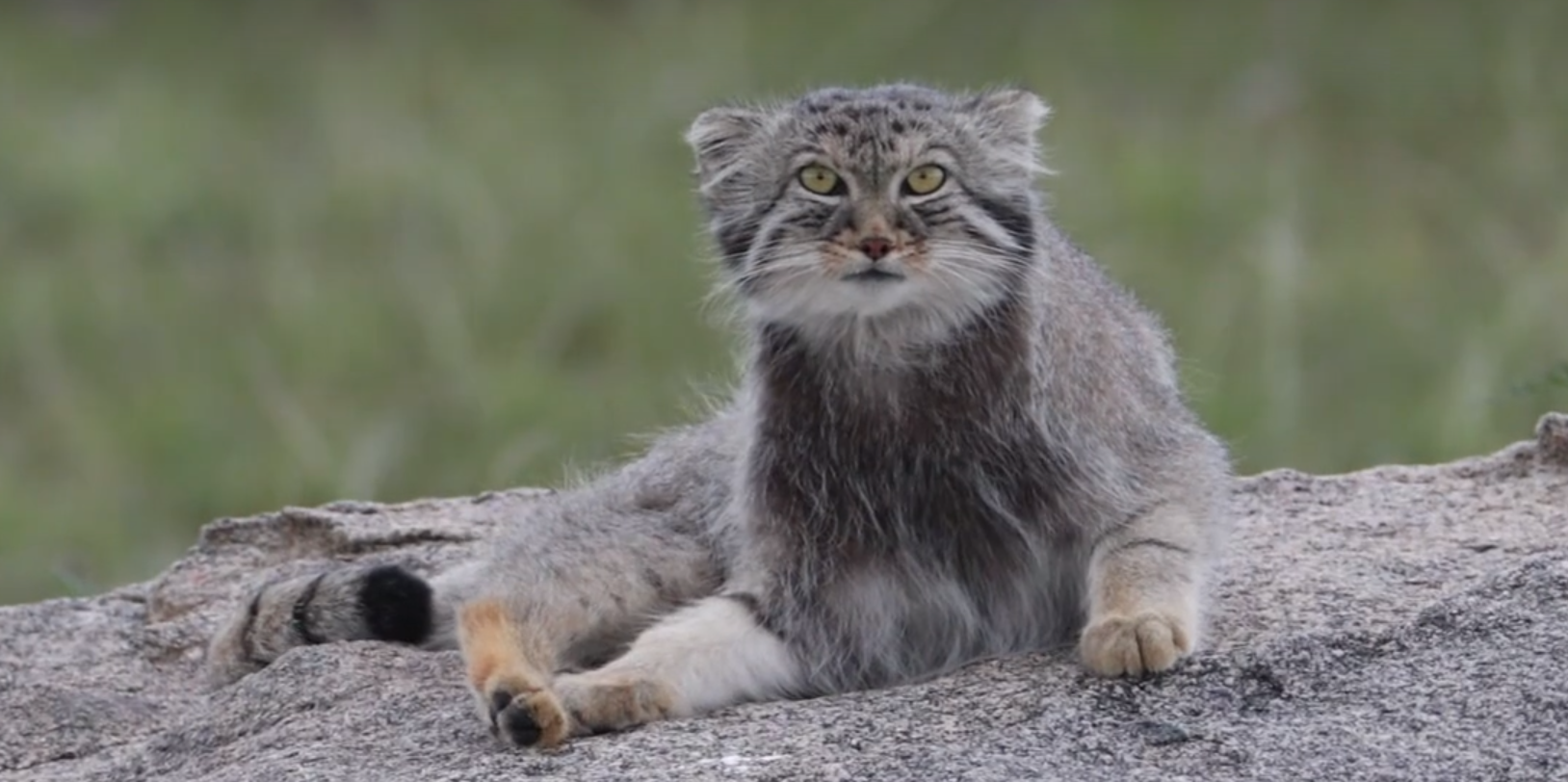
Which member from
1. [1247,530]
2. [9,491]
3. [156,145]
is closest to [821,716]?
[1247,530]

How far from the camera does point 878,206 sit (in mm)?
6766

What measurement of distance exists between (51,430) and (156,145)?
317cm

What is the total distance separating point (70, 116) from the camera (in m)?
17.5

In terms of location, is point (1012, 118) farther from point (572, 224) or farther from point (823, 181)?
point (572, 224)

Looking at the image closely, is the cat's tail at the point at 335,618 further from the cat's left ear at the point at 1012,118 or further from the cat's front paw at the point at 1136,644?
the cat's front paw at the point at 1136,644

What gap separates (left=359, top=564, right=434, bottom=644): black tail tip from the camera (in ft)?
24.8

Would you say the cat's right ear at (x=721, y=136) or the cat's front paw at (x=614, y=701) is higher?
the cat's right ear at (x=721, y=136)

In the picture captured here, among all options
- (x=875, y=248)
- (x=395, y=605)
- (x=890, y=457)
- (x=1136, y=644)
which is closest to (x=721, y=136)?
(x=875, y=248)

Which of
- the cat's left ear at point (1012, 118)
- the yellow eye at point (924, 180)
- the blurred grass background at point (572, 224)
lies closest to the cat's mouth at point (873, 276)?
the yellow eye at point (924, 180)

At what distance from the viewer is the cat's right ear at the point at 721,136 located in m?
7.25

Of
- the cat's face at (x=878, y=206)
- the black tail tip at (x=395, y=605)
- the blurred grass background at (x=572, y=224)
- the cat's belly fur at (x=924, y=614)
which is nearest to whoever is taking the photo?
the cat's face at (x=878, y=206)

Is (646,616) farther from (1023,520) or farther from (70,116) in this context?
(70,116)

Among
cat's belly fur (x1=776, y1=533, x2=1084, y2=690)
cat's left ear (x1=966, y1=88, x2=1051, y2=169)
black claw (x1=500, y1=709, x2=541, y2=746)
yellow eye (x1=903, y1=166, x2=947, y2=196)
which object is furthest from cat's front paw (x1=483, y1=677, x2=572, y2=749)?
cat's left ear (x1=966, y1=88, x2=1051, y2=169)

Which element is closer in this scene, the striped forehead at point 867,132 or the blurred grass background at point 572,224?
the striped forehead at point 867,132
